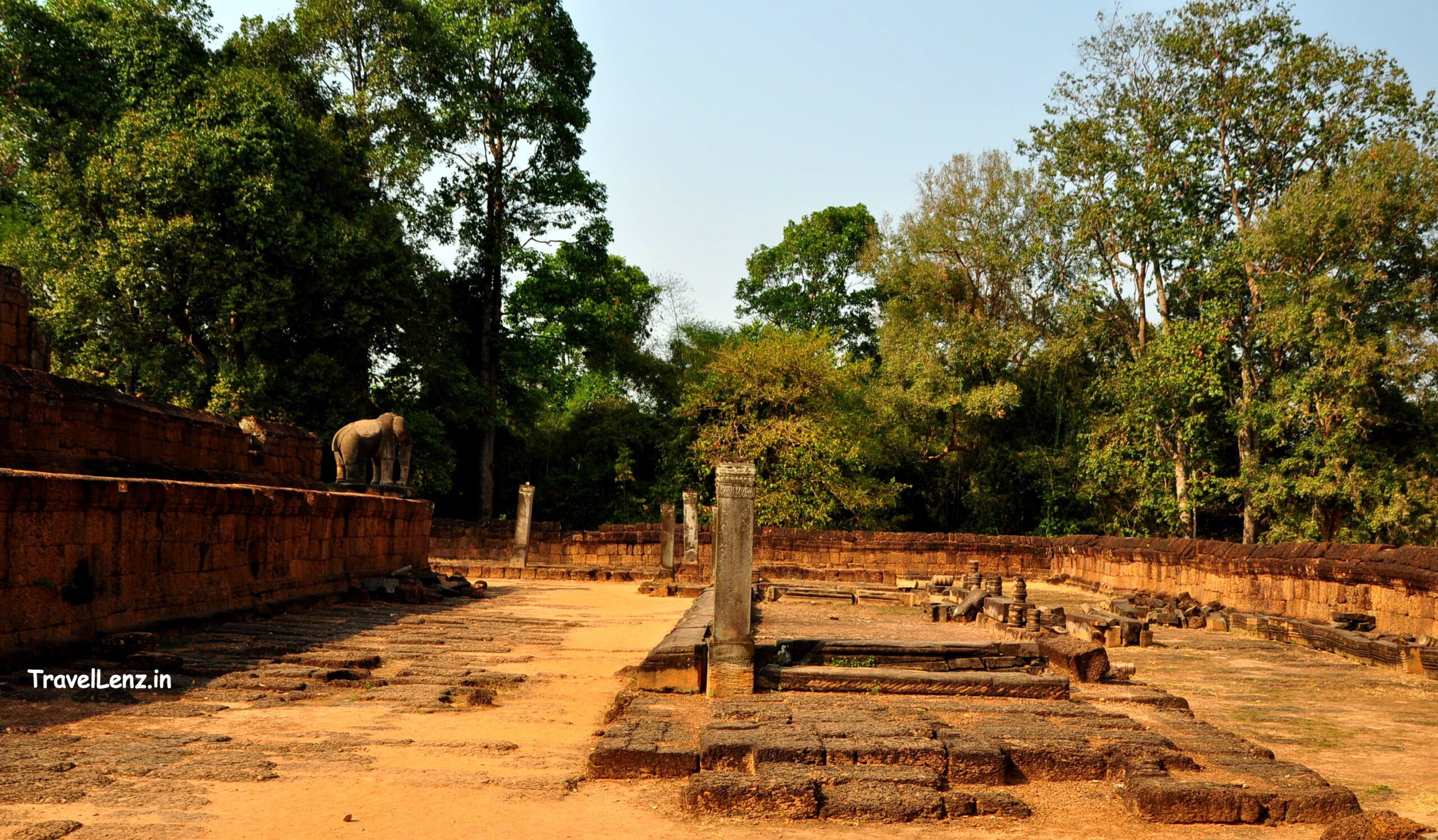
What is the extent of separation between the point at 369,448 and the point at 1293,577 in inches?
565

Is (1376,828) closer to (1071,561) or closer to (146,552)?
(146,552)

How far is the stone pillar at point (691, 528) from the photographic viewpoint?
23.1 metres

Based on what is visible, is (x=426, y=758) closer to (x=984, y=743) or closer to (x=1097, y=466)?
(x=984, y=743)

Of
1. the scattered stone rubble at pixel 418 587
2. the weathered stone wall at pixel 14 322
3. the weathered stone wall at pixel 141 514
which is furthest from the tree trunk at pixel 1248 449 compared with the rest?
the weathered stone wall at pixel 14 322

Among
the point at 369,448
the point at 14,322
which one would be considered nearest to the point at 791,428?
A: the point at 369,448

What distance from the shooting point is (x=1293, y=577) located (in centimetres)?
1421

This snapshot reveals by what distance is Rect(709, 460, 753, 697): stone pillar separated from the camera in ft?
24.5

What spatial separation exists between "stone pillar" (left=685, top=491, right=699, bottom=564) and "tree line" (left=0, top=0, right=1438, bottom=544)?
3752mm

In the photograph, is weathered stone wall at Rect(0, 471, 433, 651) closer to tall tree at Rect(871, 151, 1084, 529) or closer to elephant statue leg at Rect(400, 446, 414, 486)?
elephant statue leg at Rect(400, 446, 414, 486)

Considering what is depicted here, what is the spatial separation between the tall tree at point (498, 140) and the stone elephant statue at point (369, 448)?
938cm

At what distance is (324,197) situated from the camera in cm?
2397

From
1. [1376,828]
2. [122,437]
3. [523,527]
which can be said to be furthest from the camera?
[523,527]

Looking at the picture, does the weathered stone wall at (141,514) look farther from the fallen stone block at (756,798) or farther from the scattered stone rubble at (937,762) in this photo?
the fallen stone block at (756,798)

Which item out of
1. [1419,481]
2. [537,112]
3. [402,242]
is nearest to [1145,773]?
[1419,481]
